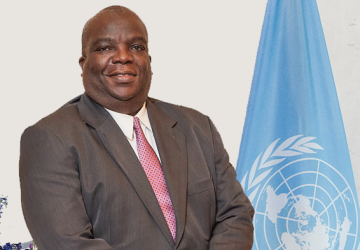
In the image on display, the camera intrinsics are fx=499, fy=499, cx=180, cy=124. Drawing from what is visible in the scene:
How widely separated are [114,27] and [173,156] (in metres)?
0.51

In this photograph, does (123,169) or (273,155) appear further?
(273,155)

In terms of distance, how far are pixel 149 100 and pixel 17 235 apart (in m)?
1.40

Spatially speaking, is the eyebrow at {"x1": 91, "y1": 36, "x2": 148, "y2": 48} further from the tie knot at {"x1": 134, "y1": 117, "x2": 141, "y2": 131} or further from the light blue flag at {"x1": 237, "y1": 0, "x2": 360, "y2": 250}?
the light blue flag at {"x1": 237, "y1": 0, "x2": 360, "y2": 250}

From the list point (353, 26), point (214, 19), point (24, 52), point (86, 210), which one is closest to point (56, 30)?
point (24, 52)

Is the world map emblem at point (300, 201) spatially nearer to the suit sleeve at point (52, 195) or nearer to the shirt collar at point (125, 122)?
the shirt collar at point (125, 122)

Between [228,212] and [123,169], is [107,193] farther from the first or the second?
[228,212]

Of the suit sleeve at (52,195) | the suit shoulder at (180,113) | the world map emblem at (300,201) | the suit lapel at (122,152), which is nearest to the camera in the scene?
the suit sleeve at (52,195)

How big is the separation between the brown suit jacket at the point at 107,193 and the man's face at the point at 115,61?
7 cm

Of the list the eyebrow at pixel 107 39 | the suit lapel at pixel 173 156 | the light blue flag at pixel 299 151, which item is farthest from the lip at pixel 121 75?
the light blue flag at pixel 299 151

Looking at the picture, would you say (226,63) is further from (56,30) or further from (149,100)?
(149,100)

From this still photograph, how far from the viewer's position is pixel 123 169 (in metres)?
1.66

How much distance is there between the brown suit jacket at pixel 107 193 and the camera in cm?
157

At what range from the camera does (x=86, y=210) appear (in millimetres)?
1630

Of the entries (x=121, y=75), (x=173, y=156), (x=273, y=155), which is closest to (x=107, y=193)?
(x=173, y=156)
